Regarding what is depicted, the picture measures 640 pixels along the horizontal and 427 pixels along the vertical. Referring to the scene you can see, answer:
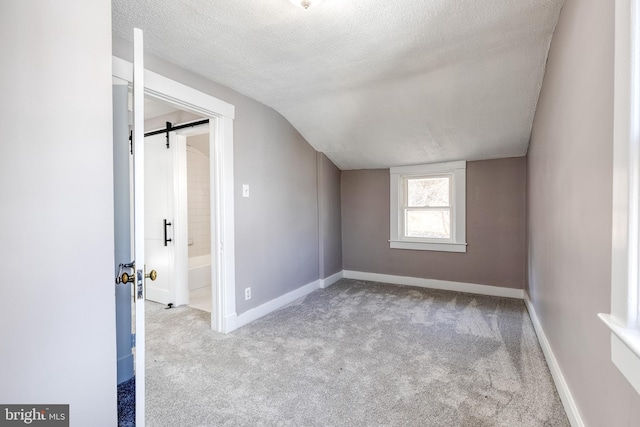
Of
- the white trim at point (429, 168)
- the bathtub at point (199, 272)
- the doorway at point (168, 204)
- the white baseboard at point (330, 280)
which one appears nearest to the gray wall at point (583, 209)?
the white trim at point (429, 168)

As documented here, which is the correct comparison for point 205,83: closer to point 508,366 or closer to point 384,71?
point 384,71

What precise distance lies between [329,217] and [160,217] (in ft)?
7.33

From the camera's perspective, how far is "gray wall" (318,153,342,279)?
419 centimetres

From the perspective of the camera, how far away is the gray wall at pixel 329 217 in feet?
13.8

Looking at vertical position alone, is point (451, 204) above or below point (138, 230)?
above

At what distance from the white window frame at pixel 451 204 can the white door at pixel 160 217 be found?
296 centimetres

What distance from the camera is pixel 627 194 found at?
3.01ft

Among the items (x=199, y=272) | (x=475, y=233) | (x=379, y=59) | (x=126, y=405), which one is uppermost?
(x=379, y=59)

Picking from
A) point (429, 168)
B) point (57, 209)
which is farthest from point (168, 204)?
point (429, 168)

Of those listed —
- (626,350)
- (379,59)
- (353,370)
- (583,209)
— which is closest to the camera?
(626,350)

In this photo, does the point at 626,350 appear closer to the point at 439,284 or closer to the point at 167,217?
the point at 439,284

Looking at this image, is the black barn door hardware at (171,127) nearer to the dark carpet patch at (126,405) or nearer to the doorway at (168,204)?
the doorway at (168,204)

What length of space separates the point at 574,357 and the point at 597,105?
1.25 meters

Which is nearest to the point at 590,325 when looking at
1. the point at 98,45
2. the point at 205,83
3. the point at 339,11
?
the point at 339,11
